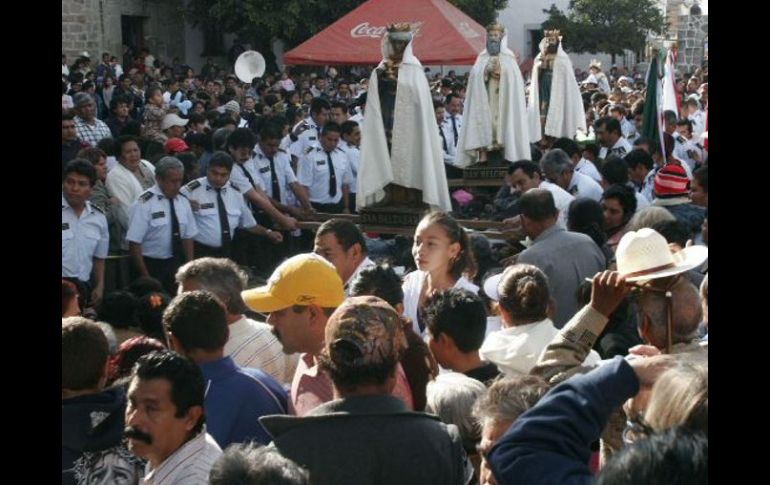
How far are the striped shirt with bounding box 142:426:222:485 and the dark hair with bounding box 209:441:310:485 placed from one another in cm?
71

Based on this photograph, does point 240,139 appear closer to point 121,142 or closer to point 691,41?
point 121,142

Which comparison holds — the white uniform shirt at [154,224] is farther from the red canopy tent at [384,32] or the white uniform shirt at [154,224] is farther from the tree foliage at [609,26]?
the tree foliage at [609,26]

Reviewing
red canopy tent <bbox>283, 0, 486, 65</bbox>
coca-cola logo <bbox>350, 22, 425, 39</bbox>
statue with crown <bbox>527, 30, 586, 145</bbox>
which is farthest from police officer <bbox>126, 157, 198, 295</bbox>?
coca-cola logo <bbox>350, 22, 425, 39</bbox>

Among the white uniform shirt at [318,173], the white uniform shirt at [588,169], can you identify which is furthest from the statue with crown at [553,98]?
the white uniform shirt at [588,169]

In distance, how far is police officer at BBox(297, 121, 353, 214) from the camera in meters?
13.5

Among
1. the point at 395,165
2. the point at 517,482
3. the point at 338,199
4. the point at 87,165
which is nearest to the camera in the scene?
the point at 517,482

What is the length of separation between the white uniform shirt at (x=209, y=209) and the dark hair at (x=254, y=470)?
281 inches

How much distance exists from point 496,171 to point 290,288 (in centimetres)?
970

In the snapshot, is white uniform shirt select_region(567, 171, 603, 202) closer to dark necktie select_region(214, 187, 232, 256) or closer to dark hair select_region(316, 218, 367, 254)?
dark necktie select_region(214, 187, 232, 256)

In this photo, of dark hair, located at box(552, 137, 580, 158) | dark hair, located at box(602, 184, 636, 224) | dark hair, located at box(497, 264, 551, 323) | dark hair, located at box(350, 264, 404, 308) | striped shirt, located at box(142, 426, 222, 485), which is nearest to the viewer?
striped shirt, located at box(142, 426, 222, 485)

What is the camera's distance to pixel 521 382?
388cm

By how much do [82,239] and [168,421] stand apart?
5.26 m
